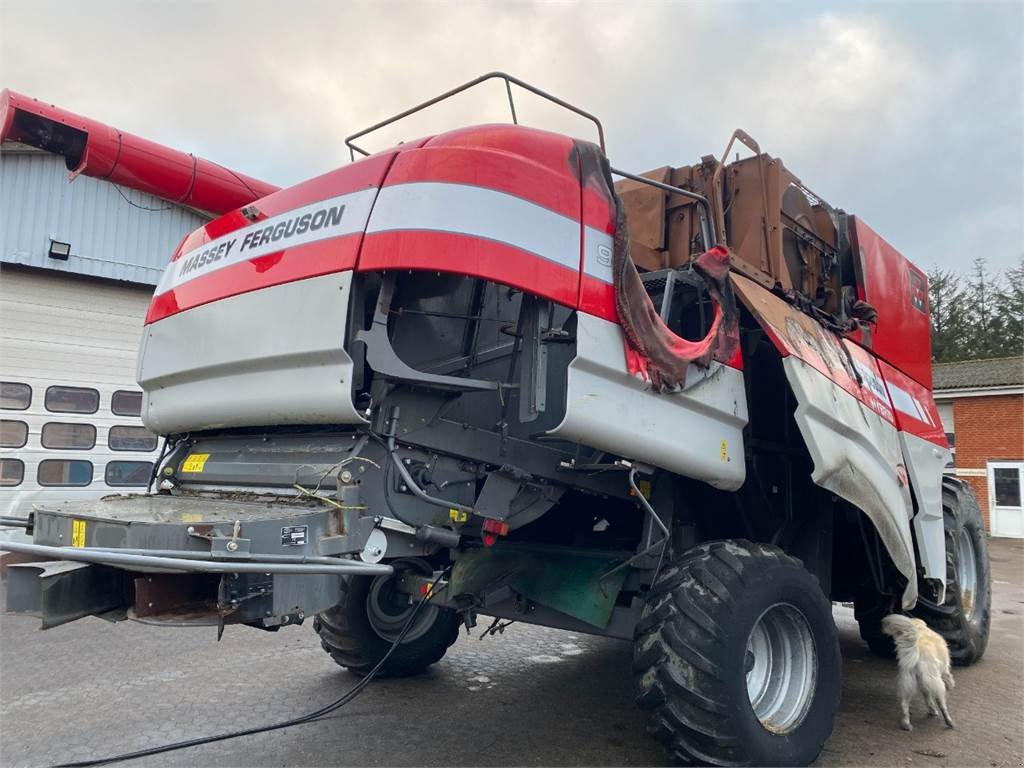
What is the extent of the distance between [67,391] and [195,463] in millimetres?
6635

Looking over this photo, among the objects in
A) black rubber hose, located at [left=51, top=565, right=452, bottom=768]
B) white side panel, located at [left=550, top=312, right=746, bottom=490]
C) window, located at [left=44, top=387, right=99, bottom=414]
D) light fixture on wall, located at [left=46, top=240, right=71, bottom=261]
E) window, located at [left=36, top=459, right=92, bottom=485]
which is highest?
light fixture on wall, located at [left=46, top=240, right=71, bottom=261]

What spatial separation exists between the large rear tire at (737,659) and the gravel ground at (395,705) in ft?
1.56

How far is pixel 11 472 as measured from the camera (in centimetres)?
888

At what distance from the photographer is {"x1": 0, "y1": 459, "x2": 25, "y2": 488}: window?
8.84 metres

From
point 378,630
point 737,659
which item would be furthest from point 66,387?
point 737,659

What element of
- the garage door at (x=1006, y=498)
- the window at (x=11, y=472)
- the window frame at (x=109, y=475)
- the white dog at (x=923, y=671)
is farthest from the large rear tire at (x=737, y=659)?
the garage door at (x=1006, y=498)

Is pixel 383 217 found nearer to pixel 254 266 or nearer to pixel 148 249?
pixel 254 266

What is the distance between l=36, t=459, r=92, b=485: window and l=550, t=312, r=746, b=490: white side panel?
27.2ft

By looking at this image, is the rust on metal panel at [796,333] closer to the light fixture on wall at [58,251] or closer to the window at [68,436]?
the window at [68,436]

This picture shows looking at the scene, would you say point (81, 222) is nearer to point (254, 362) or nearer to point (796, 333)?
point (254, 362)

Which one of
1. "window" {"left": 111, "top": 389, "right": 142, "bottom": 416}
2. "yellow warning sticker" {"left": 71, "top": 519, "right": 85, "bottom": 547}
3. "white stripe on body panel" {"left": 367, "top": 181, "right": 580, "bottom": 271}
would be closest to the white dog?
"white stripe on body panel" {"left": 367, "top": 181, "right": 580, "bottom": 271}

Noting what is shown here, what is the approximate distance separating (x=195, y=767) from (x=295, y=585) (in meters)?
1.74

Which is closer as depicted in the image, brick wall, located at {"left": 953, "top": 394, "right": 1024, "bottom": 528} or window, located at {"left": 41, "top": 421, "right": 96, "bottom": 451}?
window, located at {"left": 41, "top": 421, "right": 96, "bottom": 451}

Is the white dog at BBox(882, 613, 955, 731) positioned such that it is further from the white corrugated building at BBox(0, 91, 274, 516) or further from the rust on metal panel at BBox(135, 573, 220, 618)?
the white corrugated building at BBox(0, 91, 274, 516)
